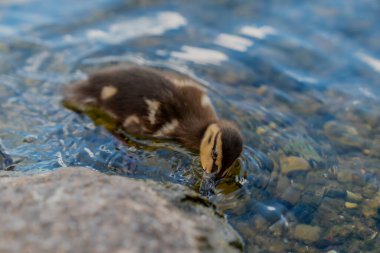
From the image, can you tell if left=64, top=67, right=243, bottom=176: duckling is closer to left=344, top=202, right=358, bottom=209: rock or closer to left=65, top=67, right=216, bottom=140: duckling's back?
left=65, top=67, right=216, bottom=140: duckling's back

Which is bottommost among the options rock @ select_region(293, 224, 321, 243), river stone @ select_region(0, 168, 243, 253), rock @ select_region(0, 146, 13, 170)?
rock @ select_region(293, 224, 321, 243)

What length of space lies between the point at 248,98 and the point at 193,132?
0.62m

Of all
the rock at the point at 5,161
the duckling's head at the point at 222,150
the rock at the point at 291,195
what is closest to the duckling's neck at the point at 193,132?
the duckling's head at the point at 222,150

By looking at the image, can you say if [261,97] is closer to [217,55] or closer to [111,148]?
[217,55]

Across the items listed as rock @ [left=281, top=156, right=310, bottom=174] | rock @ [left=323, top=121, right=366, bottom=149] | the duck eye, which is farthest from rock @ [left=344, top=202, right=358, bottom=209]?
the duck eye

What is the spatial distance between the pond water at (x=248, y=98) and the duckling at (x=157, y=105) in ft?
0.32

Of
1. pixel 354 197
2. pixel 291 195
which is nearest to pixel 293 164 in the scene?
pixel 291 195

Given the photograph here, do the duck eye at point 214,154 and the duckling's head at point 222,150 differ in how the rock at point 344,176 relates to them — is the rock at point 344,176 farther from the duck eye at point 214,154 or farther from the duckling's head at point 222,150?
the duck eye at point 214,154

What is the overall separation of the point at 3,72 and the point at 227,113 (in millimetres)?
1598

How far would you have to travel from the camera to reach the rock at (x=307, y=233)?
2.54 m

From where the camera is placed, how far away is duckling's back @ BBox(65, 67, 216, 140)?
10.8ft

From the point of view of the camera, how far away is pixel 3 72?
151 inches

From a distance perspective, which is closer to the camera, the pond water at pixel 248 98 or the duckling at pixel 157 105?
the pond water at pixel 248 98

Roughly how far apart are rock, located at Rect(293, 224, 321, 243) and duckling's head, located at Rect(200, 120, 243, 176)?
488 mm
